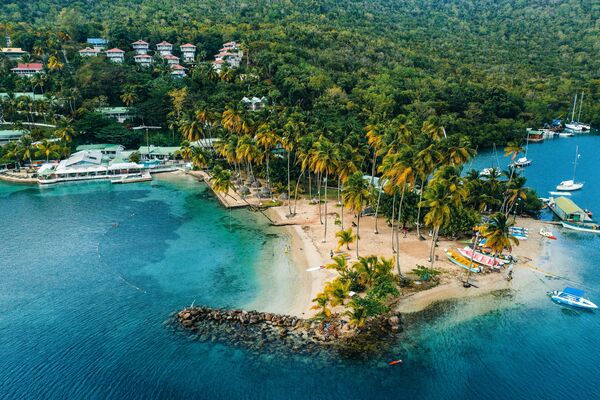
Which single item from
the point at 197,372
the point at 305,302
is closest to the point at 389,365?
the point at 305,302

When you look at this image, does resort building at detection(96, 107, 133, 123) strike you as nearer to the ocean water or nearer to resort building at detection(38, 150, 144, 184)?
resort building at detection(38, 150, 144, 184)

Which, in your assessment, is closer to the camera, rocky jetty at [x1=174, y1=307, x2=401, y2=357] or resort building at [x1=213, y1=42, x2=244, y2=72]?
rocky jetty at [x1=174, y1=307, x2=401, y2=357]

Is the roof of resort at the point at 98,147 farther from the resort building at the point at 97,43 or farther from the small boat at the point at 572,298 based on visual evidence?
the small boat at the point at 572,298

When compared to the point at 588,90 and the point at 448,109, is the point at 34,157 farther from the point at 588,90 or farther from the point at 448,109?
the point at 588,90

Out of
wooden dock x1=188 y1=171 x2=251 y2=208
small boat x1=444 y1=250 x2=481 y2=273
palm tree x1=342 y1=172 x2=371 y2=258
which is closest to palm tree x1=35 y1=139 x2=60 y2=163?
wooden dock x1=188 y1=171 x2=251 y2=208

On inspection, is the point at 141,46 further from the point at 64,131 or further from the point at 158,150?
the point at 158,150

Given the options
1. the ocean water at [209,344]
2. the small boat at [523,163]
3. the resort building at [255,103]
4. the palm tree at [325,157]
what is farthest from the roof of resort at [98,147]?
the small boat at [523,163]

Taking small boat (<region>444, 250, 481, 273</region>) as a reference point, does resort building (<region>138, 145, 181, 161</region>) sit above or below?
above
